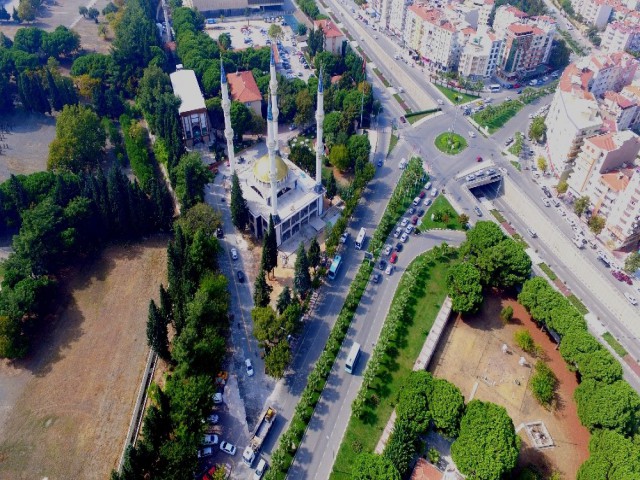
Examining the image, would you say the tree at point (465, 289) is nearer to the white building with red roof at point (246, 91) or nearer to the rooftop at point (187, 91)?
the white building with red roof at point (246, 91)

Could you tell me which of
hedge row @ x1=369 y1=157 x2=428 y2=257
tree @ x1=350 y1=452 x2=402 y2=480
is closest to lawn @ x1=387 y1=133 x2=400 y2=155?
hedge row @ x1=369 y1=157 x2=428 y2=257

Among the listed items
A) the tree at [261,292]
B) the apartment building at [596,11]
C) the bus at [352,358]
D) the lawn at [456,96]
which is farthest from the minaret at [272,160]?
the apartment building at [596,11]

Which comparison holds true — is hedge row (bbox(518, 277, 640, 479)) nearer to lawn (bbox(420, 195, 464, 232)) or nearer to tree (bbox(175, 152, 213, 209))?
lawn (bbox(420, 195, 464, 232))

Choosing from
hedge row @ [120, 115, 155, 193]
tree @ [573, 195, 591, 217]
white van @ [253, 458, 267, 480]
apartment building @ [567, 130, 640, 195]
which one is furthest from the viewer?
tree @ [573, 195, 591, 217]

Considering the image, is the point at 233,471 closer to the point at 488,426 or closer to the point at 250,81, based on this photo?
the point at 488,426

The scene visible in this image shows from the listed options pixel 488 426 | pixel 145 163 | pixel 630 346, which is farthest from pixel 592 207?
pixel 145 163

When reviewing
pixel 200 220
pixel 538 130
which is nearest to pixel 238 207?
pixel 200 220
